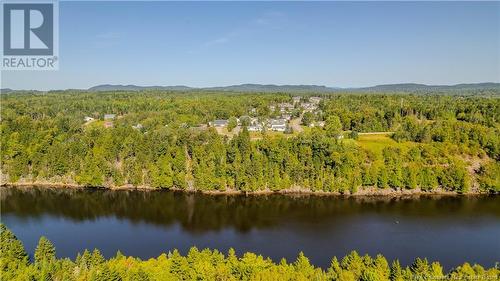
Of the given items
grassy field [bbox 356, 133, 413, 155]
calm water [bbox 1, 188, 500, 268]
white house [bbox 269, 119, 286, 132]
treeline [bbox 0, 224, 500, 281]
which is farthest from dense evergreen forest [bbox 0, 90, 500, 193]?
treeline [bbox 0, 224, 500, 281]

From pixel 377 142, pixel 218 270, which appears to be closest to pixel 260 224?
pixel 218 270

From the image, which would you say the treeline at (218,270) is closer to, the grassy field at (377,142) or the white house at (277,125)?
the grassy field at (377,142)

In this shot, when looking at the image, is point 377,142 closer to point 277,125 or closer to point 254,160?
point 254,160

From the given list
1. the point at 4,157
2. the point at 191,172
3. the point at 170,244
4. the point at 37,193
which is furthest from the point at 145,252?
the point at 4,157

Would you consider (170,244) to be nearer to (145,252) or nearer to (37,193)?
(145,252)

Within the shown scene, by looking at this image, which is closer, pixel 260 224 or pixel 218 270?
pixel 218 270

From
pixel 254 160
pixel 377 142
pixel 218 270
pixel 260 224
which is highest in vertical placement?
pixel 377 142

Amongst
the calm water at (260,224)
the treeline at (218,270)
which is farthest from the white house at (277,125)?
the treeline at (218,270)
